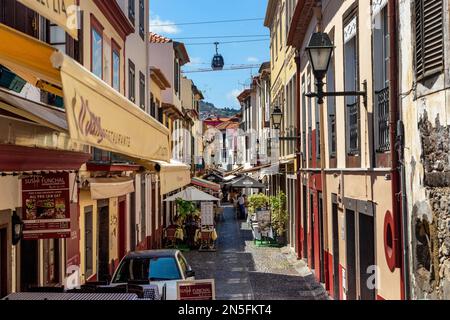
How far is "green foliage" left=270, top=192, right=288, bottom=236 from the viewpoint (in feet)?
78.2

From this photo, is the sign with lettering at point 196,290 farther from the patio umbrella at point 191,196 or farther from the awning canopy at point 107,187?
the patio umbrella at point 191,196

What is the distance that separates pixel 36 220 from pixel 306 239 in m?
11.2

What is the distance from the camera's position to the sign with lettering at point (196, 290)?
8859 millimetres

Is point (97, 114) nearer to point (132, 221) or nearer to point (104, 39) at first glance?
point (104, 39)

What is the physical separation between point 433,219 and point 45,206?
5.46 metres

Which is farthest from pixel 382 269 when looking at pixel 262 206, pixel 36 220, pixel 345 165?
pixel 262 206

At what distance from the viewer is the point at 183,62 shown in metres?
37.4

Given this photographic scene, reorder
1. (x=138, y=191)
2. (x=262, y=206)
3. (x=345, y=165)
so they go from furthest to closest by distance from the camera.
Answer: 1. (x=262, y=206)
2. (x=138, y=191)
3. (x=345, y=165)

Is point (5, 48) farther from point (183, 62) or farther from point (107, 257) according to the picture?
point (183, 62)

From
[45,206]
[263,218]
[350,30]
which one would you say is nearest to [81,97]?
[45,206]

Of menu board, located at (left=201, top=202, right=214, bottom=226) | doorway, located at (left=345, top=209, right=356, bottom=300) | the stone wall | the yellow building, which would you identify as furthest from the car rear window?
menu board, located at (left=201, top=202, right=214, bottom=226)
